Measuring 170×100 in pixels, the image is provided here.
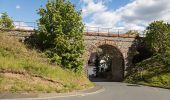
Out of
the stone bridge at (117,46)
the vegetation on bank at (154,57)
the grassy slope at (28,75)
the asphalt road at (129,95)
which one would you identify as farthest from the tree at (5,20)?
the asphalt road at (129,95)

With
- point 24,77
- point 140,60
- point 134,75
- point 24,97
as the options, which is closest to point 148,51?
point 140,60

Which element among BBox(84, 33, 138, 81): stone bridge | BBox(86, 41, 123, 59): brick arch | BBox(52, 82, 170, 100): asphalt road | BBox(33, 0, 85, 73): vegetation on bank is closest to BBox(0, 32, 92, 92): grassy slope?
BBox(52, 82, 170, 100): asphalt road

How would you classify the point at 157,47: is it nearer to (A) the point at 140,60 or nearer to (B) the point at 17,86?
(A) the point at 140,60

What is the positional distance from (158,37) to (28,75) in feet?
104

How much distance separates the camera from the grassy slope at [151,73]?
43.1m

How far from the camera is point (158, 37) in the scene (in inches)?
2064

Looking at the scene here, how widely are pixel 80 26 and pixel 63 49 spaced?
396 cm

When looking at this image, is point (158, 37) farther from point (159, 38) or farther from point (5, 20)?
point (5, 20)

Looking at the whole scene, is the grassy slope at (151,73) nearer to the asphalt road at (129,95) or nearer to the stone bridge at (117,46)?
the stone bridge at (117,46)

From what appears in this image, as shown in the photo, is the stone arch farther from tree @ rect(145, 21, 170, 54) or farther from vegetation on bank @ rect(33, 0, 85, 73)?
vegetation on bank @ rect(33, 0, 85, 73)

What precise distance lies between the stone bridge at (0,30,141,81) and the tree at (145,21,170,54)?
2.87m

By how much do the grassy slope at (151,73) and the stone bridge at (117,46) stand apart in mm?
2523

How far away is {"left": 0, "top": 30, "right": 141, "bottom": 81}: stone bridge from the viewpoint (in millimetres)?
50844

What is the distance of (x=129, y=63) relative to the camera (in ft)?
180
